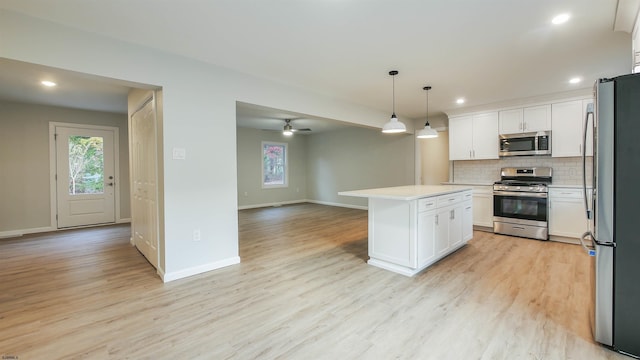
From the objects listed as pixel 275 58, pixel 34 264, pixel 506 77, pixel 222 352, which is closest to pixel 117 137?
pixel 34 264

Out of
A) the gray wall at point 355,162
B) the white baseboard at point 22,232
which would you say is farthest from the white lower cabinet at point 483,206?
the white baseboard at point 22,232

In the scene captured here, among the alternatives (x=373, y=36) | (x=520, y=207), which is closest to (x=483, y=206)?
(x=520, y=207)

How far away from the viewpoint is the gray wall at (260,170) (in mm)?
8727

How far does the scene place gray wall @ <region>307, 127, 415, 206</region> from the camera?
7.51 meters

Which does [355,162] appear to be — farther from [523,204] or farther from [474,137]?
[523,204]

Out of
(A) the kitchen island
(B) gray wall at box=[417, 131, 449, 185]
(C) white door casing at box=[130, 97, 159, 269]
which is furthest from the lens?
(B) gray wall at box=[417, 131, 449, 185]

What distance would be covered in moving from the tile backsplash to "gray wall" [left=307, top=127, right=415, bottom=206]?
1.28 meters

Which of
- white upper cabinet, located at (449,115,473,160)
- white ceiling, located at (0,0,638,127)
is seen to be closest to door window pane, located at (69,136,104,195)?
white ceiling, located at (0,0,638,127)

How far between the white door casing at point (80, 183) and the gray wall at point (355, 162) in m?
5.72

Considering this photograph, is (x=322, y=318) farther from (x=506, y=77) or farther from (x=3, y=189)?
(x=3, y=189)

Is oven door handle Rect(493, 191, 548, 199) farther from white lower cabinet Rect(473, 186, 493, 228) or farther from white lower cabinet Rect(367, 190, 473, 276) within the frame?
white lower cabinet Rect(367, 190, 473, 276)

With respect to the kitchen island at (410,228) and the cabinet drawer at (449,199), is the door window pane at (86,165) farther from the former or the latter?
the cabinet drawer at (449,199)

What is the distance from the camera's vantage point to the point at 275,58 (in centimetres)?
324

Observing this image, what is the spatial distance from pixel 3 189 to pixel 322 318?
256 inches
